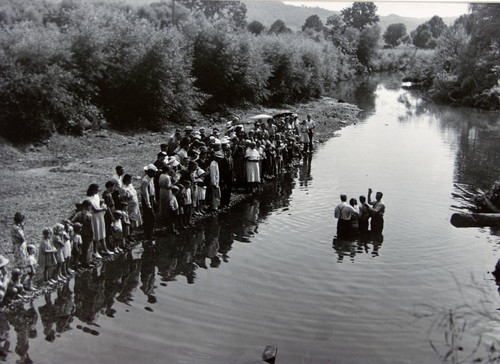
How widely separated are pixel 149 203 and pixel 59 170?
21.3 ft

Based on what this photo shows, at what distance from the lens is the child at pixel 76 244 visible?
35.6 feet

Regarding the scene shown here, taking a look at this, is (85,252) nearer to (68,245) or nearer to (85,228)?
(85,228)

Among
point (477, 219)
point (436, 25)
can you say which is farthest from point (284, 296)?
point (436, 25)

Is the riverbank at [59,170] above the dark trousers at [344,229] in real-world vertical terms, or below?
above

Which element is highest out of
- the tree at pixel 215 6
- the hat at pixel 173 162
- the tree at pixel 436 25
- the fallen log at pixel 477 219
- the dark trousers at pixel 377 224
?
the tree at pixel 436 25

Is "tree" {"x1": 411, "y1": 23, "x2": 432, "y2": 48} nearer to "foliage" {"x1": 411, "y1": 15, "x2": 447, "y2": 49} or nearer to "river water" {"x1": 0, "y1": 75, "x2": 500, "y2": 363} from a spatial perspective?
"foliage" {"x1": 411, "y1": 15, "x2": 447, "y2": 49}

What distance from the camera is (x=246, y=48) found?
3719cm

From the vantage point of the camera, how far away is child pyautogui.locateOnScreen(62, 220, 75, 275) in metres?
10.5

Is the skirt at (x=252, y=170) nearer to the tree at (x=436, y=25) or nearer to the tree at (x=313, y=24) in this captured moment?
the tree at (x=313, y=24)

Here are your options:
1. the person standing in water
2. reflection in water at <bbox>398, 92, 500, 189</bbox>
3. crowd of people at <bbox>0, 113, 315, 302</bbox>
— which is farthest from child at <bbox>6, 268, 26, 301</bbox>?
reflection in water at <bbox>398, 92, 500, 189</bbox>

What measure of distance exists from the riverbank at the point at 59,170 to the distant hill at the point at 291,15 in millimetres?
52796

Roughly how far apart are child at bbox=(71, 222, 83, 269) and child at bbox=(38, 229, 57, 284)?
0.70 metres

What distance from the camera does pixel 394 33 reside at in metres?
87.0

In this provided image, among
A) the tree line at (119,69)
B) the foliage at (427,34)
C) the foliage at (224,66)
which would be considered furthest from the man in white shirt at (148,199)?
the foliage at (427,34)
